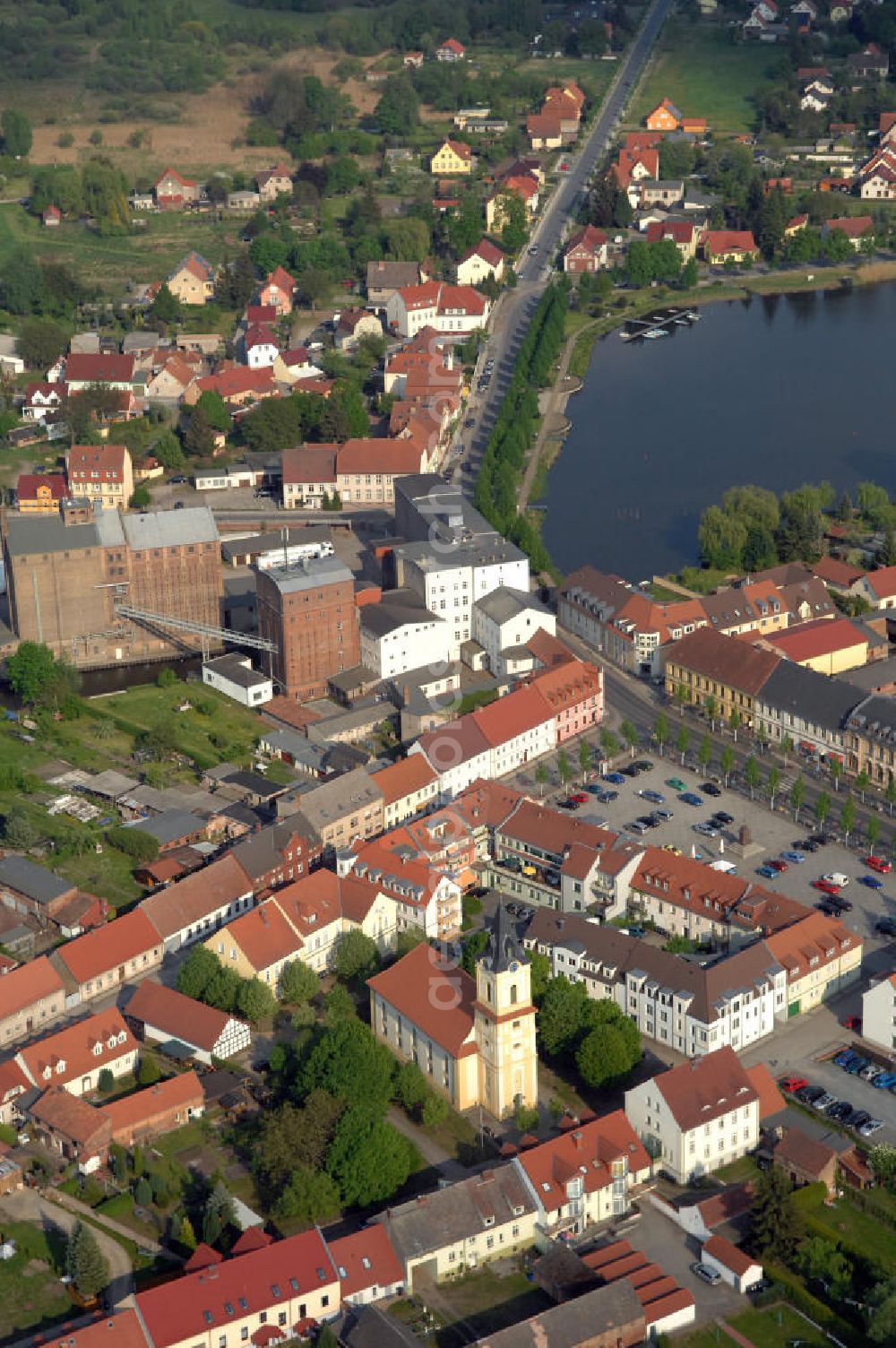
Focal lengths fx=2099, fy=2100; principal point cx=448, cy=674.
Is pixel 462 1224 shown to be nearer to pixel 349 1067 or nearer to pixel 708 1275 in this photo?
pixel 708 1275

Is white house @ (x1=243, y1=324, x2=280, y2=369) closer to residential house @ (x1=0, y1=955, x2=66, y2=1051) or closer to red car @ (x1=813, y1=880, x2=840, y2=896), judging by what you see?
red car @ (x1=813, y1=880, x2=840, y2=896)

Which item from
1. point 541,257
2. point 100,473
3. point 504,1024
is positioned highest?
point 541,257

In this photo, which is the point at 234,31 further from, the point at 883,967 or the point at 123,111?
the point at 883,967

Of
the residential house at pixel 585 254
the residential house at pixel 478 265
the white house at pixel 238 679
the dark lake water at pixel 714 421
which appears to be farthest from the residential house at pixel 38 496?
the residential house at pixel 585 254

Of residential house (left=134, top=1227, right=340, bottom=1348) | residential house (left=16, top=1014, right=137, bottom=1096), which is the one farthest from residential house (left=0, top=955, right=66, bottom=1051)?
residential house (left=134, top=1227, right=340, bottom=1348)

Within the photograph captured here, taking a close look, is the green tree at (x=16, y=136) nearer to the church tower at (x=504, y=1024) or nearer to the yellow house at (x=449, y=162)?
the yellow house at (x=449, y=162)

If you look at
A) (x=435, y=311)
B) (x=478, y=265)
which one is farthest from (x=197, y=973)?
(x=478, y=265)
